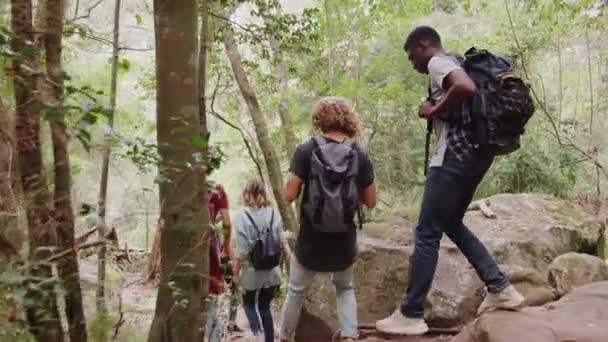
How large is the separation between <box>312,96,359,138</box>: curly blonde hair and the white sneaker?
1117 mm

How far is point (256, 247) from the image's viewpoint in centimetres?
421

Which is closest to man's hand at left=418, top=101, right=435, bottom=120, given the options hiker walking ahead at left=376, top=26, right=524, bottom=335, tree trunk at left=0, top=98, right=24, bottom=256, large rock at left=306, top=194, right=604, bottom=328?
hiker walking ahead at left=376, top=26, right=524, bottom=335

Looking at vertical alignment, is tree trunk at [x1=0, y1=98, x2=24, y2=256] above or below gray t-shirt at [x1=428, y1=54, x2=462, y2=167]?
below

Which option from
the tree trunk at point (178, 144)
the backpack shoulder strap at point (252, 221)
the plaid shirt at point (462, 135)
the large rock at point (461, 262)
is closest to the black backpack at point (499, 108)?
the plaid shirt at point (462, 135)

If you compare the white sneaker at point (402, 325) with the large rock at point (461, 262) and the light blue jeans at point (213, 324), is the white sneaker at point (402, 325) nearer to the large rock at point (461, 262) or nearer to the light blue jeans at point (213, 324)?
the large rock at point (461, 262)

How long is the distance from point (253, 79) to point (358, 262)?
6.95 meters

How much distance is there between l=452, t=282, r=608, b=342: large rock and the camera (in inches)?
119

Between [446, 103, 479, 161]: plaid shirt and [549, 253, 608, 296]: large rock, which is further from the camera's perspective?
[549, 253, 608, 296]: large rock

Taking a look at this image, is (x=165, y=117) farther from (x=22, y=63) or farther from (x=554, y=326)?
(x=554, y=326)

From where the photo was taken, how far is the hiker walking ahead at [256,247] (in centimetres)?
421

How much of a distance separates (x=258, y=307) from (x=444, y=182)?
1930 mm

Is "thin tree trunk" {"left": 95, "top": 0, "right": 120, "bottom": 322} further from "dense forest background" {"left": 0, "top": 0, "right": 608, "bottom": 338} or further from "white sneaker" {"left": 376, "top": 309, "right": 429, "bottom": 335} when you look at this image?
"white sneaker" {"left": 376, "top": 309, "right": 429, "bottom": 335}

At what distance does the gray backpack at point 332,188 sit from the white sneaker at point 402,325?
2.01 ft

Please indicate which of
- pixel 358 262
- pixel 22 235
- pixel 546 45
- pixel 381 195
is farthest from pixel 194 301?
pixel 546 45
